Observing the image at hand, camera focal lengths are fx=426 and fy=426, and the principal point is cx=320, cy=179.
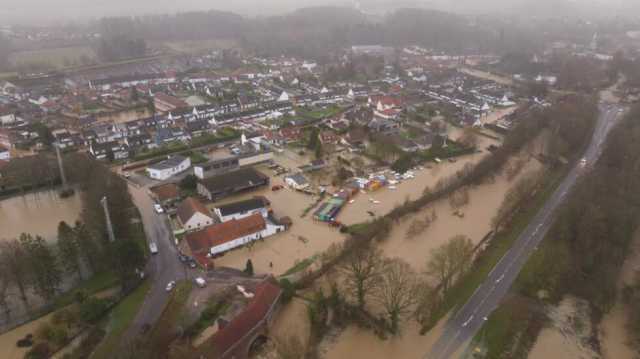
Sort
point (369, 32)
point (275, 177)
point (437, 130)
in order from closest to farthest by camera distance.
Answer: point (275, 177) < point (437, 130) < point (369, 32)

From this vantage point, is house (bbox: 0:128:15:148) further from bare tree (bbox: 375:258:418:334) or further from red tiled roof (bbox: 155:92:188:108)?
bare tree (bbox: 375:258:418:334)

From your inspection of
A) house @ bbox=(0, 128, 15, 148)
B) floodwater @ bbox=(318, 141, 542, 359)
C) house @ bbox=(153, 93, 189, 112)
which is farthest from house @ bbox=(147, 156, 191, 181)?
house @ bbox=(153, 93, 189, 112)

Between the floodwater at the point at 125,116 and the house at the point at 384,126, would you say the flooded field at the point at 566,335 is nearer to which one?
the house at the point at 384,126

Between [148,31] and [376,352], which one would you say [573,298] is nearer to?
[376,352]

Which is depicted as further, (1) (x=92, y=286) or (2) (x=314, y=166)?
(2) (x=314, y=166)

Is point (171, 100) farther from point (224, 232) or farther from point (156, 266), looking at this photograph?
point (156, 266)

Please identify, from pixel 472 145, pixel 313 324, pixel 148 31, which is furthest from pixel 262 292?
pixel 148 31

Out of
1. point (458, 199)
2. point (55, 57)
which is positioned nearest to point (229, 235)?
point (458, 199)

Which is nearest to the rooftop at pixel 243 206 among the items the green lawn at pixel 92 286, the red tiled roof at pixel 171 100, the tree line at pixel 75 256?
the tree line at pixel 75 256
